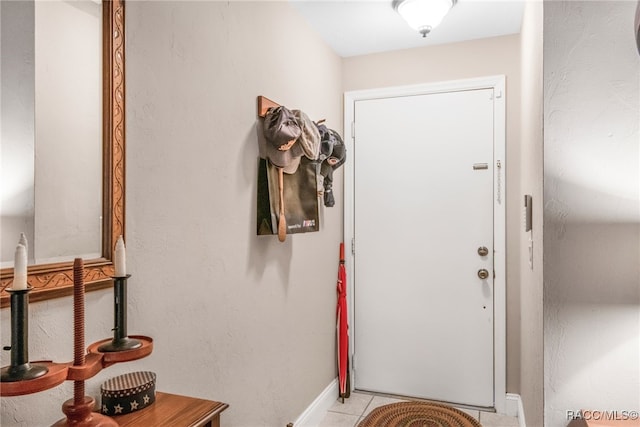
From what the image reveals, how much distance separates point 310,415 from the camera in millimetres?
2574

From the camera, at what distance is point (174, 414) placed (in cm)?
114

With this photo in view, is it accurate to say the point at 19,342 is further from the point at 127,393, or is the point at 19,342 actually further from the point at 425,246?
the point at 425,246

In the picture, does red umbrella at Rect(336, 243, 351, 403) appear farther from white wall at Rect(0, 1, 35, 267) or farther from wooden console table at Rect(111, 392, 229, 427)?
white wall at Rect(0, 1, 35, 267)

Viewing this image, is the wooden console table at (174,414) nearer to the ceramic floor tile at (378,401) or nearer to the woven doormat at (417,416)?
the woven doormat at (417,416)

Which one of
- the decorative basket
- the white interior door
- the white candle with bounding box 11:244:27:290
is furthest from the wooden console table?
the white interior door

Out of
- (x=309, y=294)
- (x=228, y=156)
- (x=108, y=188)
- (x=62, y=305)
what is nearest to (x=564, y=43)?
(x=228, y=156)

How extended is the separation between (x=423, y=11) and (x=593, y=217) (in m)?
A: 1.52

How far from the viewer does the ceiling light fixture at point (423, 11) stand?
2.27m

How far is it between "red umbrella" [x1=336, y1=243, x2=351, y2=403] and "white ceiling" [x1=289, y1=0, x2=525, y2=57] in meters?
1.51

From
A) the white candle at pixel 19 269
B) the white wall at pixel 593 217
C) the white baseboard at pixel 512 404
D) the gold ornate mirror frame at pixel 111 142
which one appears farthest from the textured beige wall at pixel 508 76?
the white candle at pixel 19 269

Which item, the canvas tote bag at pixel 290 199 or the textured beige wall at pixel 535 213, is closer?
the textured beige wall at pixel 535 213

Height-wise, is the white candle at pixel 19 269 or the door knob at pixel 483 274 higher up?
the white candle at pixel 19 269

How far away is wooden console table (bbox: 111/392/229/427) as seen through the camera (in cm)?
108

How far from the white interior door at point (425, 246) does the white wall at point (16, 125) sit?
2304 millimetres
